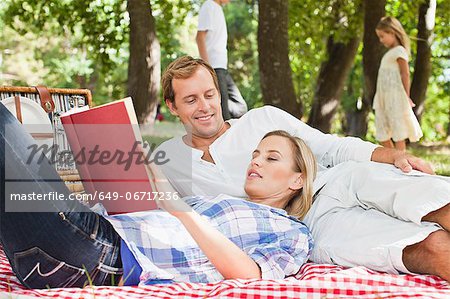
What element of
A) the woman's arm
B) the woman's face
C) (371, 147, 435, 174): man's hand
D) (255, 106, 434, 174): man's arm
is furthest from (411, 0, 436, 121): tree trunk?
the woman's arm

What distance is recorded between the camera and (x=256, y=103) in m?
24.1

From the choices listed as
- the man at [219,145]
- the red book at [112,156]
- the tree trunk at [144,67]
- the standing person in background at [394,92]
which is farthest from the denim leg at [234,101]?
the red book at [112,156]

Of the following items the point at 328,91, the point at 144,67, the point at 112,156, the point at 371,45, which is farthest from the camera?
the point at 328,91

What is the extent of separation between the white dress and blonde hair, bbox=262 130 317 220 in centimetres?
488

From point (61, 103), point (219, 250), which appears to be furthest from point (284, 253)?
point (61, 103)

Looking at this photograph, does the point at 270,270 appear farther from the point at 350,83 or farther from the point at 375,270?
the point at 350,83

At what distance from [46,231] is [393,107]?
6.11 m

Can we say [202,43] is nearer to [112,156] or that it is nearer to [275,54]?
[275,54]

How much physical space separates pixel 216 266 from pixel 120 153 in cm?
52

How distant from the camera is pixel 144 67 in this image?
901cm

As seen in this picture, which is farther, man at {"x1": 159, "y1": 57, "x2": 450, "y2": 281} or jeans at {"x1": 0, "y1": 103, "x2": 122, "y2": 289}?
man at {"x1": 159, "y1": 57, "x2": 450, "y2": 281}

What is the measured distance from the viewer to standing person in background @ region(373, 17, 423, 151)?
7.24 metres

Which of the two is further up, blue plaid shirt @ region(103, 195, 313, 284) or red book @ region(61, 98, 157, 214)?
red book @ region(61, 98, 157, 214)

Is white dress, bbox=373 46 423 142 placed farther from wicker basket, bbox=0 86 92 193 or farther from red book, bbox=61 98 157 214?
red book, bbox=61 98 157 214
